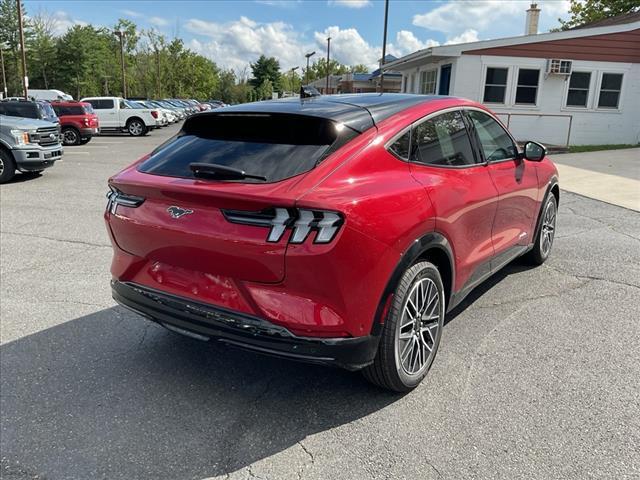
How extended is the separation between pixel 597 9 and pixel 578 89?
20592 mm

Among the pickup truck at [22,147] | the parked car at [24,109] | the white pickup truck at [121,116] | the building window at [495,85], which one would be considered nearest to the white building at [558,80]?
the building window at [495,85]

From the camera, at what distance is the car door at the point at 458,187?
3.14 metres

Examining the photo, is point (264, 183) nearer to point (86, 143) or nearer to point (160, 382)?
point (160, 382)

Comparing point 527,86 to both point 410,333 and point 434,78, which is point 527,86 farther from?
A: point 410,333

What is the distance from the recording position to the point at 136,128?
26172 millimetres

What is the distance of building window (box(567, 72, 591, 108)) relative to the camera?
18859 mm

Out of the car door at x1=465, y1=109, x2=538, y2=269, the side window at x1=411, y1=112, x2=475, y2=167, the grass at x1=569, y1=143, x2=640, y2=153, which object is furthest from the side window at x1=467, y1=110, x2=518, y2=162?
the grass at x1=569, y1=143, x2=640, y2=153

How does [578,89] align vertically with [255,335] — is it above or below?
above

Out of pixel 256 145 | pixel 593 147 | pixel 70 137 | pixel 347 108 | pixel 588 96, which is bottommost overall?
pixel 70 137

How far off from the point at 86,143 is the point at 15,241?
639 inches

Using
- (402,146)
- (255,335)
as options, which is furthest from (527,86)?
(255,335)

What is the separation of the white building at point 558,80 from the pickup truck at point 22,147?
1309 cm

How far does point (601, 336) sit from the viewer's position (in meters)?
3.81

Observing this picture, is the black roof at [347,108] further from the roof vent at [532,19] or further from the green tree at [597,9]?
the green tree at [597,9]
